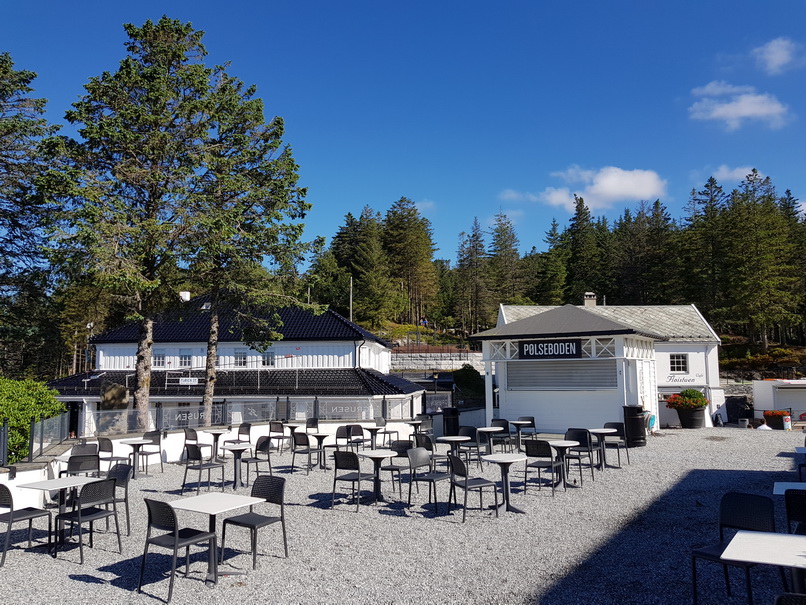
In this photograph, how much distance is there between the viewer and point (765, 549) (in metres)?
4.45

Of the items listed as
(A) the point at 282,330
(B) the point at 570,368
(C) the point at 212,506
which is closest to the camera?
(C) the point at 212,506

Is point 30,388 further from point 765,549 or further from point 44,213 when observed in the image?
point 765,549

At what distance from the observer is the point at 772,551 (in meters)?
4.39

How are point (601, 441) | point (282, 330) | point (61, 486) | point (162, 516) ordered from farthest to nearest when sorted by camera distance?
1. point (282, 330)
2. point (601, 441)
3. point (61, 486)
4. point (162, 516)

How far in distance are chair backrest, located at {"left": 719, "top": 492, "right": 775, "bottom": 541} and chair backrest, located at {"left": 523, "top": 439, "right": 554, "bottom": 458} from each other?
15.4ft

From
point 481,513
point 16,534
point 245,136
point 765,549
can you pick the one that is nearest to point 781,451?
point 481,513

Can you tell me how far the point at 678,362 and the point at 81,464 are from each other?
25823 mm

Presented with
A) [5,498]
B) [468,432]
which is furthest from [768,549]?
[468,432]

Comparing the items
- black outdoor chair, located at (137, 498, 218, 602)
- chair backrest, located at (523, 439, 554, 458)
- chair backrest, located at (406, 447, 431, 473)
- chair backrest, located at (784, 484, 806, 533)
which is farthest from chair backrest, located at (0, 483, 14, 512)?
chair backrest, located at (784, 484, 806, 533)

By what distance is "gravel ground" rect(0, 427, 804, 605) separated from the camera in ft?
19.4

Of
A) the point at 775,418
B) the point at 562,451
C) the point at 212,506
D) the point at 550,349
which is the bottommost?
the point at 775,418

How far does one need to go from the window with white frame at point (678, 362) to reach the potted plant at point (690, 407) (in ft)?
11.7

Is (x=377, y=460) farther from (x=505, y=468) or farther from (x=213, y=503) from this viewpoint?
(x=213, y=503)

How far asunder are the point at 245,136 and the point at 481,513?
15812mm
